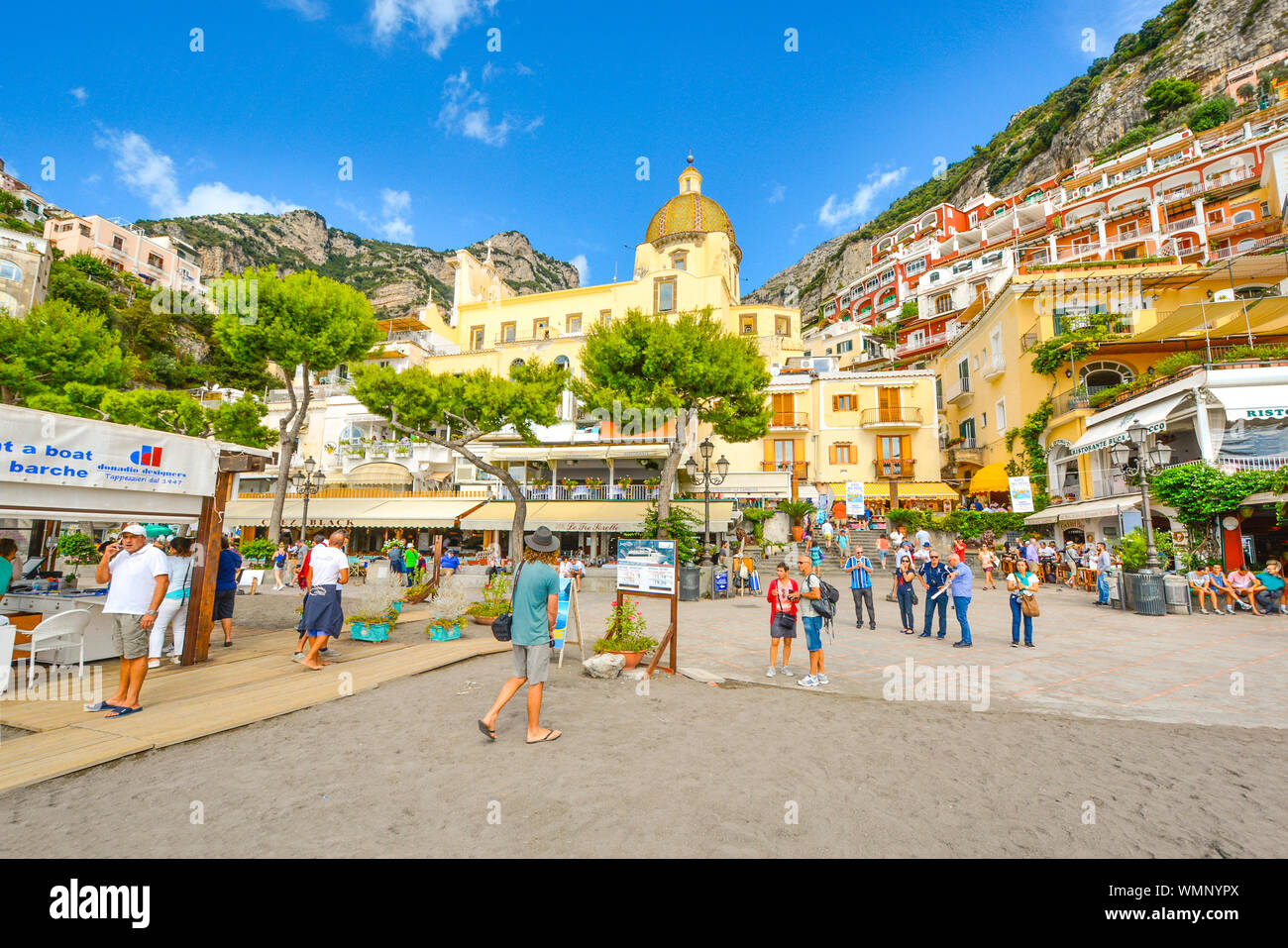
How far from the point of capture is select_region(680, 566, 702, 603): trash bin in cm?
1585

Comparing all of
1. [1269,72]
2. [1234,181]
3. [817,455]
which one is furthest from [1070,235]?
[817,455]

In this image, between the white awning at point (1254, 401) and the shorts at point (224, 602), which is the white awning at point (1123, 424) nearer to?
the white awning at point (1254, 401)

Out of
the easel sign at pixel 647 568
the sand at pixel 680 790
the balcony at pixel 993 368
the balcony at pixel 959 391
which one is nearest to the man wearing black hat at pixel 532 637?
the sand at pixel 680 790

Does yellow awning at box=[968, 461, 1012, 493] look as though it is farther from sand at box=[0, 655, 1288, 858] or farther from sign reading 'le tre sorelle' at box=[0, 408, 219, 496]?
sign reading 'le tre sorelle' at box=[0, 408, 219, 496]

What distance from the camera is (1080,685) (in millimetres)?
6816

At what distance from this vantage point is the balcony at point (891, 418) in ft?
106

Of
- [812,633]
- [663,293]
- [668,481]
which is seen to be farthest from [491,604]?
[663,293]

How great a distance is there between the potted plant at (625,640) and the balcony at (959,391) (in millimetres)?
30641

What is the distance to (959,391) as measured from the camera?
3306cm

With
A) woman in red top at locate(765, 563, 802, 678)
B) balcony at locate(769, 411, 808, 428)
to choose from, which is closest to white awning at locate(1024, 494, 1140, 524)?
balcony at locate(769, 411, 808, 428)

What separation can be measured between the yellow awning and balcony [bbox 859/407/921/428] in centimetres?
503

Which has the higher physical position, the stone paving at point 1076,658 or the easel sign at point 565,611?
the easel sign at point 565,611

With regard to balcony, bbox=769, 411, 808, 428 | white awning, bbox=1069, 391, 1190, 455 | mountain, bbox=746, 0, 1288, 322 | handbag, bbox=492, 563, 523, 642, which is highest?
mountain, bbox=746, 0, 1288, 322
